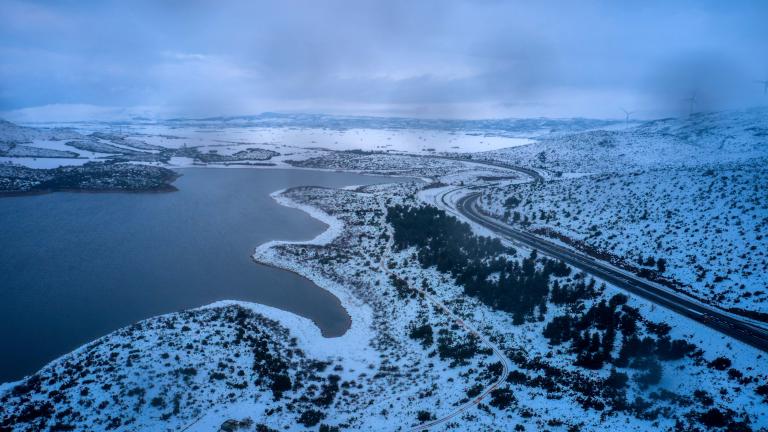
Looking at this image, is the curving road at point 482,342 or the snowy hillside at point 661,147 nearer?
the curving road at point 482,342

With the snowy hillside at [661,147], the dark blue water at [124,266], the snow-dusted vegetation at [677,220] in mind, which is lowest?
the dark blue water at [124,266]

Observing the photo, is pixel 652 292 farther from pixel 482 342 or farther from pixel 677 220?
pixel 677 220

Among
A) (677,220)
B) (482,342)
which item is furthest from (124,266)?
(677,220)

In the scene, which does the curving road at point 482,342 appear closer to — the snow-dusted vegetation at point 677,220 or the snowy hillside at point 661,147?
the snow-dusted vegetation at point 677,220

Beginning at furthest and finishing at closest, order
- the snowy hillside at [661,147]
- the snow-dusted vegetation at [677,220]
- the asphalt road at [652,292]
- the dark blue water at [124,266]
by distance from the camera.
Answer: the snowy hillside at [661,147], the snow-dusted vegetation at [677,220], the dark blue water at [124,266], the asphalt road at [652,292]

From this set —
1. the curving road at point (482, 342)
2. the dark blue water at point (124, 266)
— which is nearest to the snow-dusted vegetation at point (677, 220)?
the curving road at point (482, 342)

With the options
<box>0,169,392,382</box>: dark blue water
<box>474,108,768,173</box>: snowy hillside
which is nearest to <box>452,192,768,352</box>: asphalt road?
<box>0,169,392,382</box>: dark blue water

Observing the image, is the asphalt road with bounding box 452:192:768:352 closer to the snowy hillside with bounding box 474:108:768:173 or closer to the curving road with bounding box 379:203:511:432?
the curving road with bounding box 379:203:511:432
